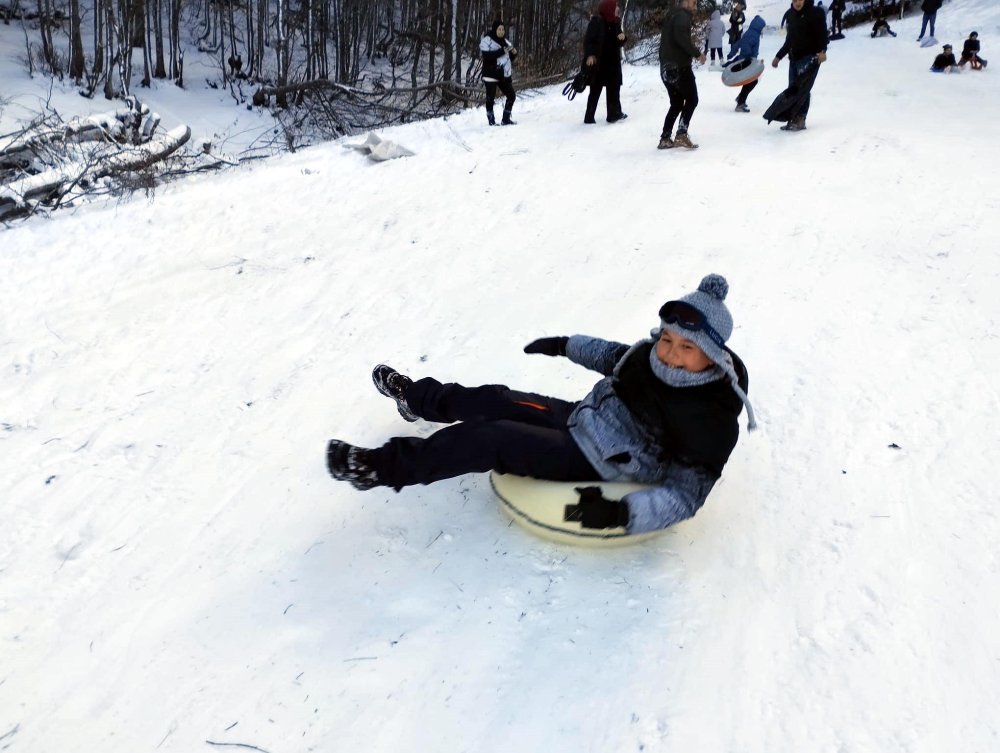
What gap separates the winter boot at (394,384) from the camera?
3107mm

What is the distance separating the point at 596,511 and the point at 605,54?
7.00 metres

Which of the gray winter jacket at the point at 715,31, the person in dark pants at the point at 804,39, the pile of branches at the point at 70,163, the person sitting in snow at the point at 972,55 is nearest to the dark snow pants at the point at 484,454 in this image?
the pile of branches at the point at 70,163

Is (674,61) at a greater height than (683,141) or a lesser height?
greater

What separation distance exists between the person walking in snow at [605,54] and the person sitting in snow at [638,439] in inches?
244

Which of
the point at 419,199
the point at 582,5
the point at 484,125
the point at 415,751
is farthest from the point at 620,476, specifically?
the point at 582,5

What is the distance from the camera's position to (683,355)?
8.00 feet

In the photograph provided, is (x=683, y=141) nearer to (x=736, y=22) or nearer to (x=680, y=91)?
(x=680, y=91)

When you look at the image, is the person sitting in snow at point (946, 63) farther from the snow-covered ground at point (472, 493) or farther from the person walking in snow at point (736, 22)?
the snow-covered ground at point (472, 493)

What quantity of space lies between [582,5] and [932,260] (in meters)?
21.6

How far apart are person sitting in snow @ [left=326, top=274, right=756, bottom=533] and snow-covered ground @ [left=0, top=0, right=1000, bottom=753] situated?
0.95 feet

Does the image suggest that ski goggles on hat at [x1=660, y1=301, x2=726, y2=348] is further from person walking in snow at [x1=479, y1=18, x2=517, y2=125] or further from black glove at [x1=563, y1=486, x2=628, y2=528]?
person walking in snow at [x1=479, y1=18, x2=517, y2=125]

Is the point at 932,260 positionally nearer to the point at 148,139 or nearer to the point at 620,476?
the point at 620,476

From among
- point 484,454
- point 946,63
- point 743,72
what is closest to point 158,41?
point 743,72

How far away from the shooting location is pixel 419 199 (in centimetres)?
603
